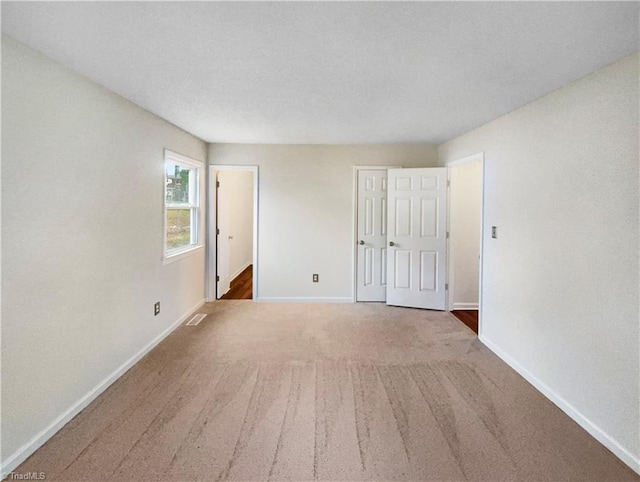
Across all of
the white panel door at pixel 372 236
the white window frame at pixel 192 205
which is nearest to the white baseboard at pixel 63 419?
the white window frame at pixel 192 205

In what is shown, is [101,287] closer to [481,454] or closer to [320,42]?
[320,42]

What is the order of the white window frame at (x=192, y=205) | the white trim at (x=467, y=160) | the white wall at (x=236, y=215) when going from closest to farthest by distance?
the white trim at (x=467, y=160) → the white window frame at (x=192, y=205) → the white wall at (x=236, y=215)

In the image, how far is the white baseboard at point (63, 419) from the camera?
170 cm

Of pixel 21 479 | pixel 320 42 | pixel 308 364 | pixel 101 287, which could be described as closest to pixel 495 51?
pixel 320 42

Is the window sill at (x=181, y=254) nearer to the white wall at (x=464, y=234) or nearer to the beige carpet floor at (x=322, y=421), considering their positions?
the beige carpet floor at (x=322, y=421)

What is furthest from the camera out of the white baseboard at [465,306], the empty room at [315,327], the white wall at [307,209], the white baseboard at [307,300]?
the white baseboard at [307,300]

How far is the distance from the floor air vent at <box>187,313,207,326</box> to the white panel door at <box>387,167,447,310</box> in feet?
8.41

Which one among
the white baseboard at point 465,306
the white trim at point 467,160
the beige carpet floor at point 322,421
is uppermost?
the white trim at point 467,160

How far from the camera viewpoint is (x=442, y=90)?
2465mm

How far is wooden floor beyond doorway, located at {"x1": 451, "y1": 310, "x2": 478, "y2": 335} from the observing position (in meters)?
3.94

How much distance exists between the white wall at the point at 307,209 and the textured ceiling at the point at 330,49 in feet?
5.81

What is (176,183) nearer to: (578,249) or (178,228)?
(178,228)

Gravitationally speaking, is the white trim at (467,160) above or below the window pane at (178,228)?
above

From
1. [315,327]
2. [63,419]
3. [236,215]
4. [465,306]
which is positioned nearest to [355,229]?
[315,327]
